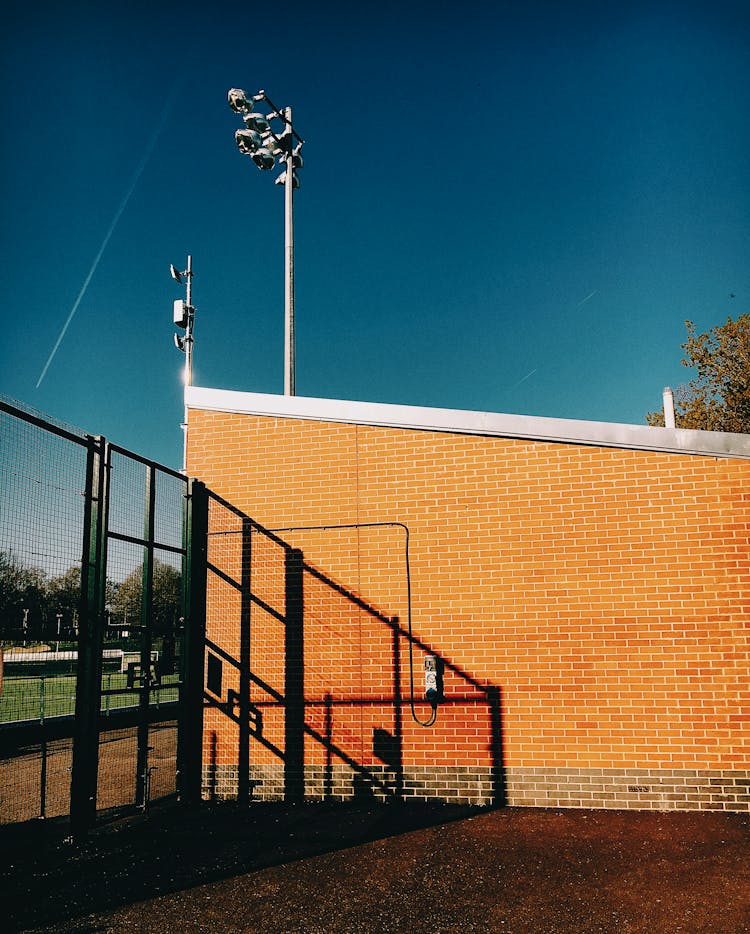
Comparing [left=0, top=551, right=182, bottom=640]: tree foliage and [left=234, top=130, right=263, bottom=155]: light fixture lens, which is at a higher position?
[left=234, top=130, right=263, bottom=155]: light fixture lens

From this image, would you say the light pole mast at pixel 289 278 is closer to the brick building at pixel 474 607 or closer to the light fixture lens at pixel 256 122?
the light fixture lens at pixel 256 122

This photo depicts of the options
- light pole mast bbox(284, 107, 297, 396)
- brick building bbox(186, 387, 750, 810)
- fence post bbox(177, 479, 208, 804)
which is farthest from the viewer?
light pole mast bbox(284, 107, 297, 396)

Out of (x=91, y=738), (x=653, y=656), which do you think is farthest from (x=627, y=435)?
(x=91, y=738)

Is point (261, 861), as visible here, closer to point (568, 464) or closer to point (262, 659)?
point (262, 659)

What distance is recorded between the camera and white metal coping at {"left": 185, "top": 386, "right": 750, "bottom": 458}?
722 cm

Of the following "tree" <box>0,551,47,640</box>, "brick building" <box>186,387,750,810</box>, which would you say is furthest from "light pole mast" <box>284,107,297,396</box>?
"tree" <box>0,551,47,640</box>

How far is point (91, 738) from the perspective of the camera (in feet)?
21.0

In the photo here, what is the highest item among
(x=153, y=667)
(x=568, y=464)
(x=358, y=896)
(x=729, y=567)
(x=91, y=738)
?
(x=568, y=464)

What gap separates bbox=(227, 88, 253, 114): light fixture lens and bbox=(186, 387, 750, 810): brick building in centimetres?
547

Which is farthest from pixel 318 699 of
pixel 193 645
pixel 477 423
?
pixel 477 423

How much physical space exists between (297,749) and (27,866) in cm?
283

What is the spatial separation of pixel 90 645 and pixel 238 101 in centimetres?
867

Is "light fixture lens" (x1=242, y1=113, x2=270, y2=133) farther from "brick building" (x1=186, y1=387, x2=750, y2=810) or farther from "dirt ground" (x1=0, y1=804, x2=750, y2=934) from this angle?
"dirt ground" (x1=0, y1=804, x2=750, y2=934)

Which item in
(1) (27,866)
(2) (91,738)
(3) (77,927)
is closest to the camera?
(3) (77,927)
